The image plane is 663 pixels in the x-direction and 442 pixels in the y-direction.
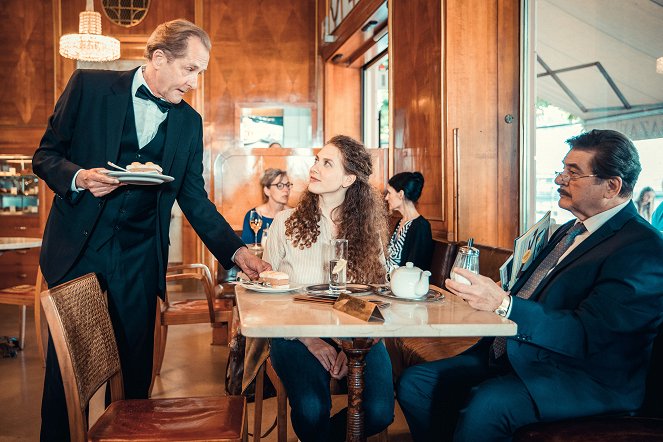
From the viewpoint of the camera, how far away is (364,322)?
152 cm

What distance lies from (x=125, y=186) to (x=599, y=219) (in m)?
1.64

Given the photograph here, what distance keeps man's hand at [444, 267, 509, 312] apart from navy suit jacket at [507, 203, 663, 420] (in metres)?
0.07

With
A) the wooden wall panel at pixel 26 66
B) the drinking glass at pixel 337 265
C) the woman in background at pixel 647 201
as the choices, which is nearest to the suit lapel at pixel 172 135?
the drinking glass at pixel 337 265

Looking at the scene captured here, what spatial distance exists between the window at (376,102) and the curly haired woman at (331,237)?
4.67 meters

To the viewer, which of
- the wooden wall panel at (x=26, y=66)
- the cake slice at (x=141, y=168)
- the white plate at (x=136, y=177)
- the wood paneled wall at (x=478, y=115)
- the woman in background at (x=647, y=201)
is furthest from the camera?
the wooden wall panel at (x=26, y=66)

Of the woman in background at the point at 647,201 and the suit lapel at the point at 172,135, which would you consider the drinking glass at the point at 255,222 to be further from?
the woman in background at the point at 647,201

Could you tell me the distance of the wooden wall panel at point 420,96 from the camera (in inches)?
167

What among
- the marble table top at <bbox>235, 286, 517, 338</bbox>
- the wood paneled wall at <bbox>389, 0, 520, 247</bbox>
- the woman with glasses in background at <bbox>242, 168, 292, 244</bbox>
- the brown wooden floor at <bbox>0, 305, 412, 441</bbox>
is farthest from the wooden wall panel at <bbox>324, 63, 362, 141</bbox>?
the marble table top at <bbox>235, 286, 517, 338</bbox>

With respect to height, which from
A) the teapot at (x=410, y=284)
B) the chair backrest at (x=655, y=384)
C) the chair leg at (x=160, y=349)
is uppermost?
the teapot at (x=410, y=284)

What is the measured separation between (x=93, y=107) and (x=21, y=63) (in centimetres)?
708

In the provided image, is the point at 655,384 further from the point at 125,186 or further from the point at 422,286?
the point at 125,186

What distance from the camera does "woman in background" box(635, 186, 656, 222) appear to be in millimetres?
2859

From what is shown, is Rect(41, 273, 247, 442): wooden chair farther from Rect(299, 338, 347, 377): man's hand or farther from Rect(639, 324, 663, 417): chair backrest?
Rect(639, 324, 663, 417): chair backrest

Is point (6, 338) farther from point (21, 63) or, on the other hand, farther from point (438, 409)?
point (21, 63)
